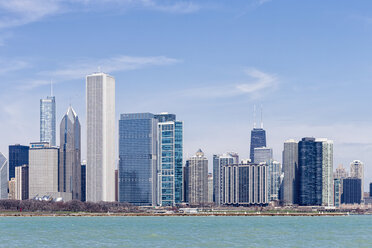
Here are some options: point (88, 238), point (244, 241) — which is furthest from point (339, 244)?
point (88, 238)

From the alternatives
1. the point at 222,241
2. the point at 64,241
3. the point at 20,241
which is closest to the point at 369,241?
the point at 222,241

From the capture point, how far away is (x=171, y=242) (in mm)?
121312

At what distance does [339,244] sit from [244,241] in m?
17.8

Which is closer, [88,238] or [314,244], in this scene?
[314,244]

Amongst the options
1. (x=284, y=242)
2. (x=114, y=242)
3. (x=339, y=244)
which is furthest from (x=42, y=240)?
(x=339, y=244)

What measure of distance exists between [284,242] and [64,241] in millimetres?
42453

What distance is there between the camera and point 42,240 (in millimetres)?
127438

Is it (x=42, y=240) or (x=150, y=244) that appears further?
(x=42, y=240)

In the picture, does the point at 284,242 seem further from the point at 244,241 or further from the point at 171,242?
the point at 171,242

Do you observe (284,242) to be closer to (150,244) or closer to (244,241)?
(244,241)

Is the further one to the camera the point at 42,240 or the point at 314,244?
the point at 42,240

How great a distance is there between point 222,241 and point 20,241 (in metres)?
39.5

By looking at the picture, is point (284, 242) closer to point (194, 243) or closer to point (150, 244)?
point (194, 243)

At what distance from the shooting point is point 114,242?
12038 cm
